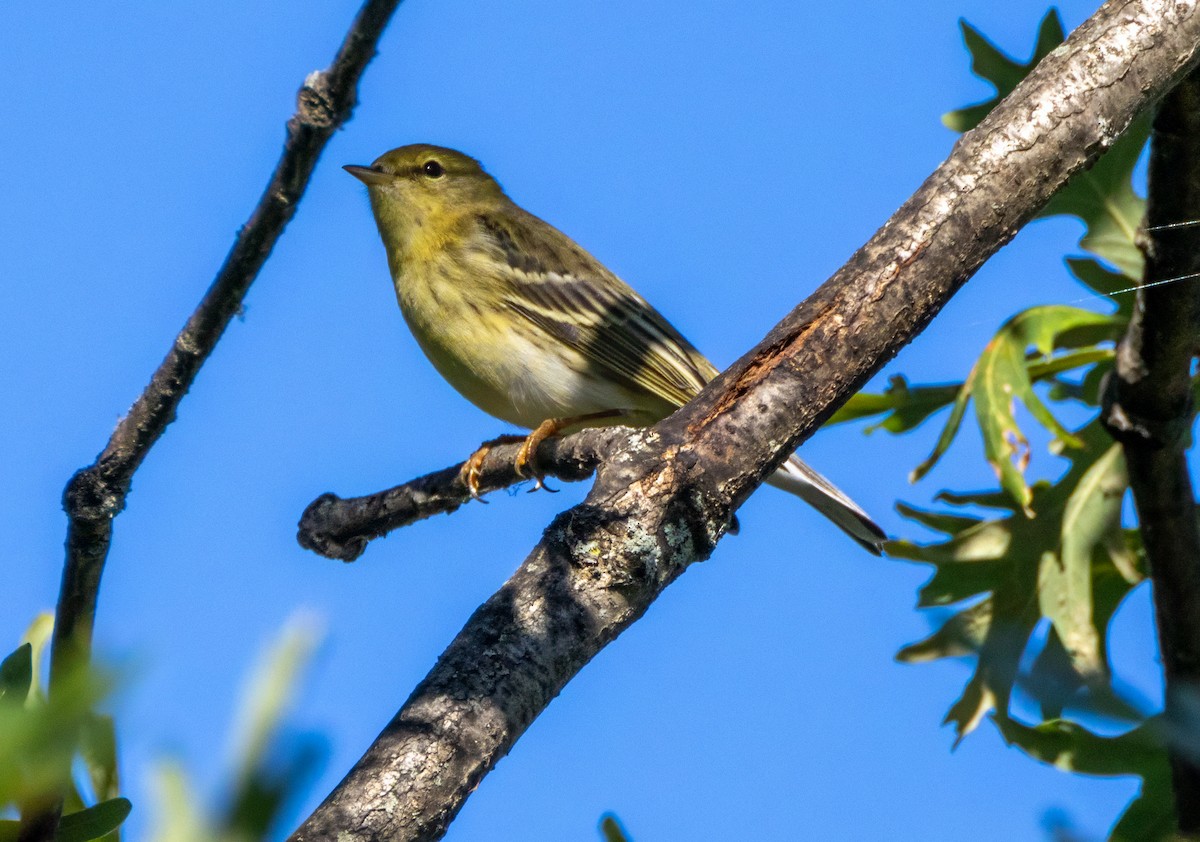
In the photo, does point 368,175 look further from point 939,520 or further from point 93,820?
point 93,820

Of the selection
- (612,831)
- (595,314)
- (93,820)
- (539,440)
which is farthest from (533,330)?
(612,831)

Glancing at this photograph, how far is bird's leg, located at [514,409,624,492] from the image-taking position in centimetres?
398

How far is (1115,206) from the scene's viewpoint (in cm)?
447

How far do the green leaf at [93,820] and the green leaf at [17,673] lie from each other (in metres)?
0.25

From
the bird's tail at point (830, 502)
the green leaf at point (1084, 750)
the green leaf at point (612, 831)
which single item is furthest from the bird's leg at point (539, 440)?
the green leaf at point (612, 831)

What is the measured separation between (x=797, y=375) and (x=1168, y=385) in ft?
4.87

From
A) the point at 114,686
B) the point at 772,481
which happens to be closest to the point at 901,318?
the point at 114,686

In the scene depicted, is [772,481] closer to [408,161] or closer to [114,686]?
[408,161]

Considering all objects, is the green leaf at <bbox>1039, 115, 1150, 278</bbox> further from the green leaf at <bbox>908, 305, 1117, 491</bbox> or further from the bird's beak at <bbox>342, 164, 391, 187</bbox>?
the bird's beak at <bbox>342, 164, 391, 187</bbox>

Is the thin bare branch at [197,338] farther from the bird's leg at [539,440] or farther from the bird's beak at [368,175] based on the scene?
the bird's beak at [368,175]

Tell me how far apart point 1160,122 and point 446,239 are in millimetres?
3932

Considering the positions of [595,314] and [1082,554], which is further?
[595,314]

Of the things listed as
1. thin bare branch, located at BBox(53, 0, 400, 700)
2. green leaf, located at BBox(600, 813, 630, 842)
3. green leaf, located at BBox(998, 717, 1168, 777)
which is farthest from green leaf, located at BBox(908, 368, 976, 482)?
green leaf, located at BBox(600, 813, 630, 842)

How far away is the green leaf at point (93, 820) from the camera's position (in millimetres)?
1712
